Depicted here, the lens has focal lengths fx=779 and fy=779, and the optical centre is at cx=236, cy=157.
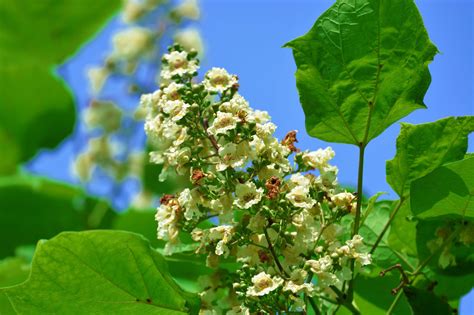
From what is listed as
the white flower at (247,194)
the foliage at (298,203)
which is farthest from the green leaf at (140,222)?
the white flower at (247,194)

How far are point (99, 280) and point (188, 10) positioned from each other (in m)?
2.27

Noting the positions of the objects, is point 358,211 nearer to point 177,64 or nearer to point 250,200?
point 250,200

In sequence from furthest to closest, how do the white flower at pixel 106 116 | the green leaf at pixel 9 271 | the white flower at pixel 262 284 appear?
the white flower at pixel 106 116
the green leaf at pixel 9 271
the white flower at pixel 262 284

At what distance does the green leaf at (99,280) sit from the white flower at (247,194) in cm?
23

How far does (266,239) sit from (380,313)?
0.50 meters

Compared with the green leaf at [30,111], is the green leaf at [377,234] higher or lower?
lower

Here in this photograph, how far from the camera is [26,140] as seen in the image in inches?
133

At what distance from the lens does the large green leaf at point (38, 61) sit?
3.26 meters

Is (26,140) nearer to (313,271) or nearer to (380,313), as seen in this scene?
(380,313)

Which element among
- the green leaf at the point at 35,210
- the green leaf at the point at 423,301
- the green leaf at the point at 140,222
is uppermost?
the green leaf at the point at 35,210

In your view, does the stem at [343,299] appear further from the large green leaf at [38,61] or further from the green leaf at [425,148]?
the large green leaf at [38,61]

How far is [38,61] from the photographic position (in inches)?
136

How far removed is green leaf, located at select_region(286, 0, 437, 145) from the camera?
1.25 m

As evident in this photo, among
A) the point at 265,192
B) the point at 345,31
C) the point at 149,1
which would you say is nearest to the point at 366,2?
the point at 345,31
